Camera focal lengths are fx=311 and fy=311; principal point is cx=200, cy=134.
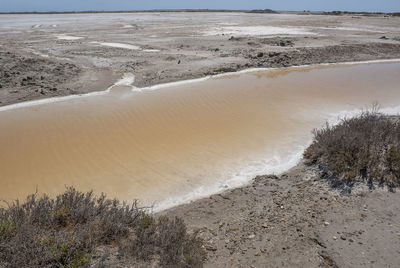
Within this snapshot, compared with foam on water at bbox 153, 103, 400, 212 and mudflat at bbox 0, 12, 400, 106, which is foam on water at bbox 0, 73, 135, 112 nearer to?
mudflat at bbox 0, 12, 400, 106

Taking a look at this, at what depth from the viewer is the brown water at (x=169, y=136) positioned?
636 cm

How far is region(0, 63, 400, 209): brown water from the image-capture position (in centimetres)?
636

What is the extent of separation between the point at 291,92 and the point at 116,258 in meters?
10.7

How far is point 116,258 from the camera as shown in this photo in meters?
3.57

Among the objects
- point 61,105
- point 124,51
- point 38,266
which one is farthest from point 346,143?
point 124,51

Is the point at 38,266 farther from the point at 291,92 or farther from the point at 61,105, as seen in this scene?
the point at 291,92

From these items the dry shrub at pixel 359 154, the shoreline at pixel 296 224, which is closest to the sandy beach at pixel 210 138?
the shoreline at pixel 296 224

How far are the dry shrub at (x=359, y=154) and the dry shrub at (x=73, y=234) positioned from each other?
3122mm

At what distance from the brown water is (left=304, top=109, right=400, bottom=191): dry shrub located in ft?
2.85

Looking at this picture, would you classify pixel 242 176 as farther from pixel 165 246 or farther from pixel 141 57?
pixel 141 57

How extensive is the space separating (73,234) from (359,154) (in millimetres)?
4871

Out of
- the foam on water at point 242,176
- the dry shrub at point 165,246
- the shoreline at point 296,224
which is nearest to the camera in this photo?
the dry shrub at point 165,246

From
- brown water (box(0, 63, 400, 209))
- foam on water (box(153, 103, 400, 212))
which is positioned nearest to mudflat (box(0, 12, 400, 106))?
brown water (box(0, 63, 400, 209))

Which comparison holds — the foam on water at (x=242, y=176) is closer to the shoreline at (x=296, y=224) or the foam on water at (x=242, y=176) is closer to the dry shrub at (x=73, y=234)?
the shoreline at (x=296, y=224)
